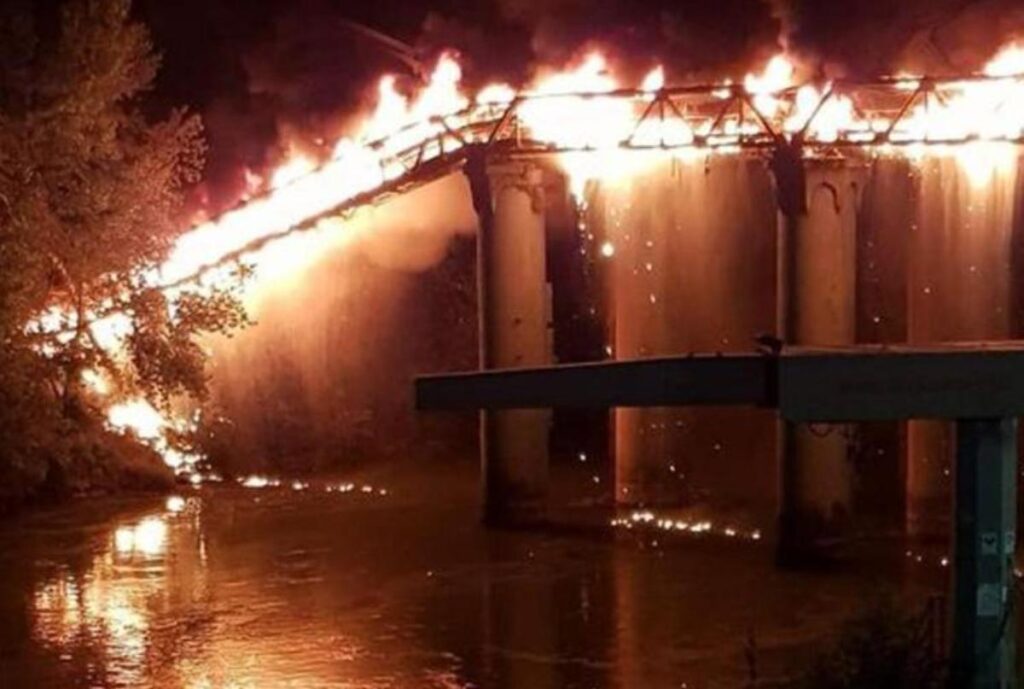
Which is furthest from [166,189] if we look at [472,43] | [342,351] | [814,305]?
[814,305]

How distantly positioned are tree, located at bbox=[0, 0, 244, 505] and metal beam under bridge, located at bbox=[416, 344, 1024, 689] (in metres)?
18.5

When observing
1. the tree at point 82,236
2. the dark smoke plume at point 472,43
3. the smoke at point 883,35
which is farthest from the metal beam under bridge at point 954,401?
the tree at point 82,236

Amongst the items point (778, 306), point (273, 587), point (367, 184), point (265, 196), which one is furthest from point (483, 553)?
point (265, 196)

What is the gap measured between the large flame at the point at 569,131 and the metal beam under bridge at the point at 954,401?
11.1 meters

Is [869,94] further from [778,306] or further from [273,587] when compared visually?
[273,587]

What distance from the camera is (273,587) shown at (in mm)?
22156

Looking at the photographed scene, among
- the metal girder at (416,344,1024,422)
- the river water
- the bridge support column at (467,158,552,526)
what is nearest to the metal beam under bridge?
the metal girder at (416,344,1024,422)

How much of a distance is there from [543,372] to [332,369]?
19.7 m

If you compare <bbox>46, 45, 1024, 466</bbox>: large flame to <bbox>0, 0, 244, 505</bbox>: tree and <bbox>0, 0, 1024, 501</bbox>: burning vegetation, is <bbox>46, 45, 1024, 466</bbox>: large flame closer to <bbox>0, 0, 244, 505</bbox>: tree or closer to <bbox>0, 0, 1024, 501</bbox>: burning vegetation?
<bbox>0, 0, 1024, 501</bbox>: burning vegetation

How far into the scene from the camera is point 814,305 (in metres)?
23.0

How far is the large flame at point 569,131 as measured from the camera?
22.9 m

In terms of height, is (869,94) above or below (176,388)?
above

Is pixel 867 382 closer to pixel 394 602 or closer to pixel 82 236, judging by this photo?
pixel 394 602

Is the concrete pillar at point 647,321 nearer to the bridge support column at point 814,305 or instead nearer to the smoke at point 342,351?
the bridge support column at point 814,305
